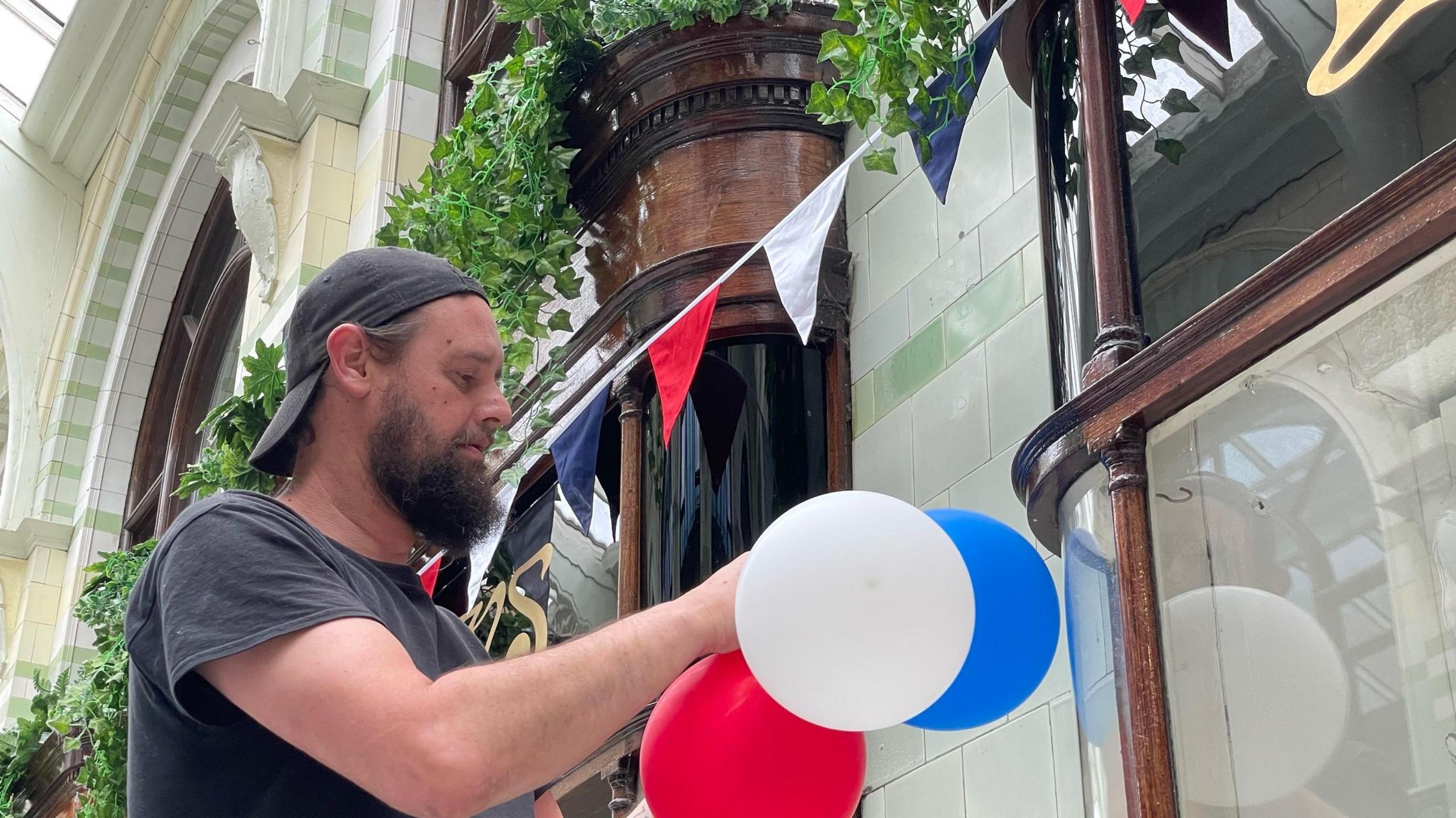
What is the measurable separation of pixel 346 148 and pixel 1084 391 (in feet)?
19.9

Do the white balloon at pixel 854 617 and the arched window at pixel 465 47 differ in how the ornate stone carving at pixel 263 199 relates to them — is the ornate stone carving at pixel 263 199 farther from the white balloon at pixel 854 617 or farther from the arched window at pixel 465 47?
the white balloon at pixel 854 617

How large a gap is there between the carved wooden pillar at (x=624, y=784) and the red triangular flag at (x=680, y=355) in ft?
2.86

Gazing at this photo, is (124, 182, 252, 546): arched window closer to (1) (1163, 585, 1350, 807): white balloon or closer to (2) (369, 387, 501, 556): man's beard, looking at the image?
(2) (369, 387, 501, 556): man's beard

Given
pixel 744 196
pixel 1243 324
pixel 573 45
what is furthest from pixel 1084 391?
pixel 573 45

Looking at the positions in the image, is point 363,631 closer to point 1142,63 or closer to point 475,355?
point 475,355

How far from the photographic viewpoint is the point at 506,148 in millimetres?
5332

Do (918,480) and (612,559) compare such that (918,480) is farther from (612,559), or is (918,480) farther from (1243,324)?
(1243,324)

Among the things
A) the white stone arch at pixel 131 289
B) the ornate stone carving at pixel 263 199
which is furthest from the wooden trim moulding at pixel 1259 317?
the white stone arch at pixel 131 289

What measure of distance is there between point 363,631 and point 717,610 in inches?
15.2

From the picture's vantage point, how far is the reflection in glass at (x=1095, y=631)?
2434 millimetres

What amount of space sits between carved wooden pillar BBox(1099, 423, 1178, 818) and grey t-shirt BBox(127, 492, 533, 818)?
105 centimetres

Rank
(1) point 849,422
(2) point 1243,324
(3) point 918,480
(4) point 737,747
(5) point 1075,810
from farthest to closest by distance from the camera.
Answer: (1) point 849,422 < (3) point 918,480 < (5) point 1075,810 < (2) point 1243,324 < (4) point 737,747

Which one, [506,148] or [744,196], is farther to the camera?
[506,148]

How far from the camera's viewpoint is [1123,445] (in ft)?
8.06
